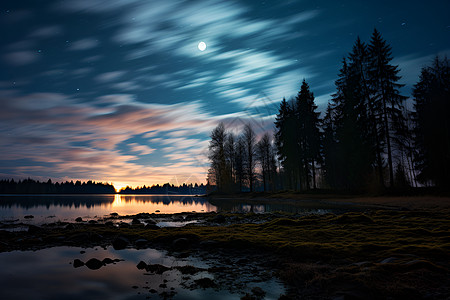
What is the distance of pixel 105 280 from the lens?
6746mm

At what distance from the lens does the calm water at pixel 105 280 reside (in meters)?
5.73

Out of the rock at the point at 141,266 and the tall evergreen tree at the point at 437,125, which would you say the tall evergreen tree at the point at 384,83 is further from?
the rock at the point at 141,266

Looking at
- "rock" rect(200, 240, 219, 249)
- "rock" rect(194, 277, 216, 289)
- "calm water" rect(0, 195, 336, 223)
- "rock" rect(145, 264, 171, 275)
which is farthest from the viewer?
"calm water" rect(0, 195, 336, 223)

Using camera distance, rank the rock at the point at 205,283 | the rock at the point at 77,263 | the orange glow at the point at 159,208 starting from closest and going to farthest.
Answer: the rock at the point at 205,283
the rock at the point at 77,263
the orange glow at the point at 159,208

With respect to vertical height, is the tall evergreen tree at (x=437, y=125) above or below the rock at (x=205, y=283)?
above

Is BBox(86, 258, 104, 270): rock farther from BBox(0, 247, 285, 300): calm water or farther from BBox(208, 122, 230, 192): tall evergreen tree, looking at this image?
BBox(208, 122, 230, 192): tall evergreen tree

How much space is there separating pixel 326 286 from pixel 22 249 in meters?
11.4

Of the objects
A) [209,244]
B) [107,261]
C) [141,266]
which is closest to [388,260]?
[209,244]

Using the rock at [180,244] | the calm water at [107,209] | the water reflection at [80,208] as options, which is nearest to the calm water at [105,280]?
the rock at [180,244]

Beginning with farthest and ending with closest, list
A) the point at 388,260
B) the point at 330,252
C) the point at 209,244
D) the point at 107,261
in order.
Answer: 1. the point at 209,244
2. the point at 107,261
3. the point at 330,252
4. the point at 388,260

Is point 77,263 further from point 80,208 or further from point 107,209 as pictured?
point 80,208

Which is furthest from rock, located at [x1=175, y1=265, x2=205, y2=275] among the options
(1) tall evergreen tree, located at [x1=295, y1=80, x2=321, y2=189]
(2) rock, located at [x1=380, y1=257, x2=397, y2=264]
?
(1) tall evergreen tree, located at [x1=295, y1=80, x2=321, y2=189]

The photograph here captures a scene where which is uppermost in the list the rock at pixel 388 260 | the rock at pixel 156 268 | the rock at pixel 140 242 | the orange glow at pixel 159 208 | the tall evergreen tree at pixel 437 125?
the tall evergreen tree at pixel 437 125

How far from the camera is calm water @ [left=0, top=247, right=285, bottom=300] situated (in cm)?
573
